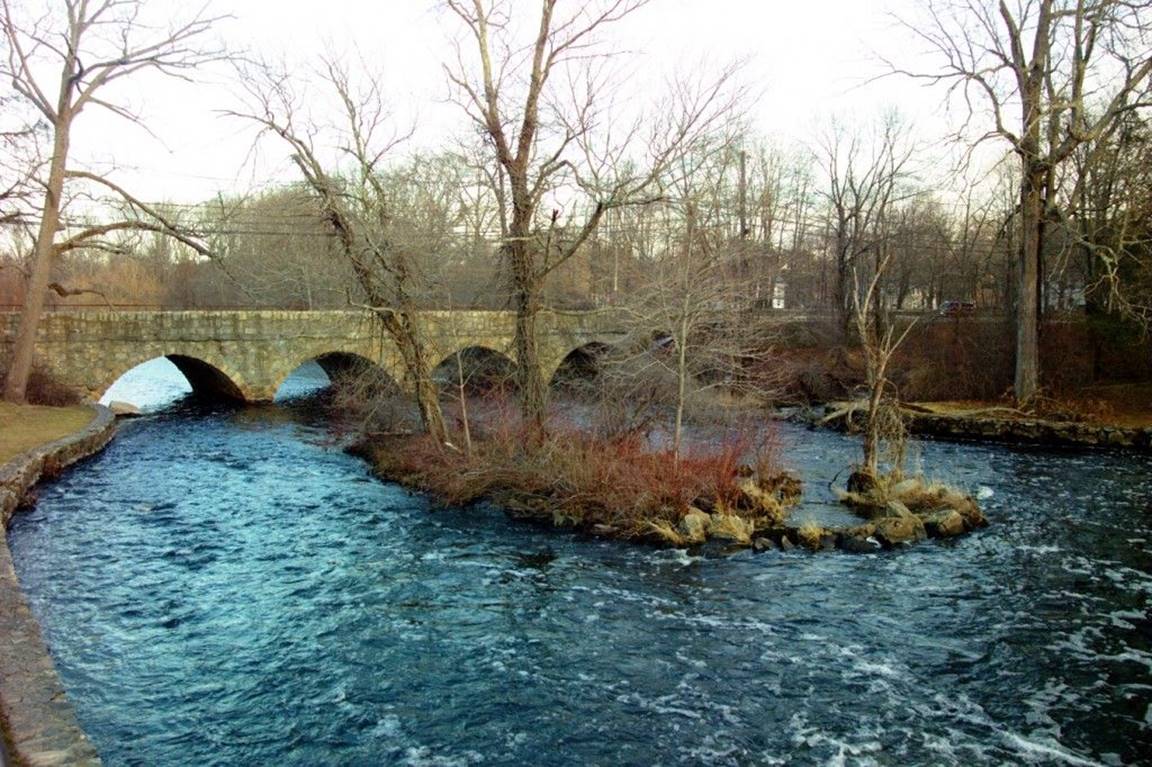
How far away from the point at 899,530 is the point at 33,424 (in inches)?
682

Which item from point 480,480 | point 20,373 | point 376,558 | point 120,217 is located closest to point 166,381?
point 120,217

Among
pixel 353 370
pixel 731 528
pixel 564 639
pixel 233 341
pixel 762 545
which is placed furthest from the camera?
pixel 353 370

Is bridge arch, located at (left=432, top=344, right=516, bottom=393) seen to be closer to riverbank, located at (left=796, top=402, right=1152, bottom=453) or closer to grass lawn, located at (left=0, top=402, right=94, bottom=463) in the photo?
grass lawn, located at (left=0, top=402, right=94, bottom=463)

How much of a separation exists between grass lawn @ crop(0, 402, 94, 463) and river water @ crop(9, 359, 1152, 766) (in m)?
2.37

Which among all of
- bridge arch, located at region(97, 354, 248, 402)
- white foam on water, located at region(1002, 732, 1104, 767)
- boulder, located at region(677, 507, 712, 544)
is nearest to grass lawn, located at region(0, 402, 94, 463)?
bridge arch, located at region(97, 354, 248, 402)

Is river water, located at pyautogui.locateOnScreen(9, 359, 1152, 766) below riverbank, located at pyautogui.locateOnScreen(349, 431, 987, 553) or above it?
below

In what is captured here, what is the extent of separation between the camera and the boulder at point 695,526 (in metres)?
12.2

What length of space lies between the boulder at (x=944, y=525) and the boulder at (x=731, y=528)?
2586 millimetres

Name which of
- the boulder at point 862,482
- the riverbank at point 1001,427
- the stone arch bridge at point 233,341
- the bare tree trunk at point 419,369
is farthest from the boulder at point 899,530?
the stone arch bridge at point 233,341

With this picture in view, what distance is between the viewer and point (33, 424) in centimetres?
1861

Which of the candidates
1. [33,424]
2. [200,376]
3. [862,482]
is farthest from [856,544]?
[200,376]

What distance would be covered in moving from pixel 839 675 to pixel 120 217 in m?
25.6

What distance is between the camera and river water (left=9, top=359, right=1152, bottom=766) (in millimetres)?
6727

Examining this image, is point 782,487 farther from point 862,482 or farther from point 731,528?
point 731,528
